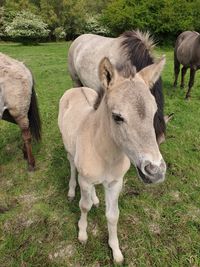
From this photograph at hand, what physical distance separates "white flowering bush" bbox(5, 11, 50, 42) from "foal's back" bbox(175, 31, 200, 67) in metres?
17.2

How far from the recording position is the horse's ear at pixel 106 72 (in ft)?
5.49

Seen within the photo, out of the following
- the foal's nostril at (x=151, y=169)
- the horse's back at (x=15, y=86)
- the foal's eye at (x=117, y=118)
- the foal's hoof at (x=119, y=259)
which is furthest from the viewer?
the horse's back at (x=15, y=86)

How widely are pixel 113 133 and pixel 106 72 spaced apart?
0.40 meters

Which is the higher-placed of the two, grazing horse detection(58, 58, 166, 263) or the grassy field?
grazing horse detection(58, 58, 166, 263)

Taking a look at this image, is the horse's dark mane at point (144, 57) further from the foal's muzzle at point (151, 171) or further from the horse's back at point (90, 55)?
the foal's muzzle at point (151, 171)

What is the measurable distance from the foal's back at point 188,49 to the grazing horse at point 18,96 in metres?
4.49

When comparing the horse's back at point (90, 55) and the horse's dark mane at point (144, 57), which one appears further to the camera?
the horse's back at point (90, 55)

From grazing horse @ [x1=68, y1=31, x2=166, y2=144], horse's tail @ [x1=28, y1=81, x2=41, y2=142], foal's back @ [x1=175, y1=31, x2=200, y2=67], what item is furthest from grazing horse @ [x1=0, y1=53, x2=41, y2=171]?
foal's back @ [x1=175, y1=31, x2=200, y2=67]

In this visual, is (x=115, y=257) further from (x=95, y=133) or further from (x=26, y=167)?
(x=26, y=167)

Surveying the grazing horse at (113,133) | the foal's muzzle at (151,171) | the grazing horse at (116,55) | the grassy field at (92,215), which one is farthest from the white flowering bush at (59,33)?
the foal's muzzle at (151,171)

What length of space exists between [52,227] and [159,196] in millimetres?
1253

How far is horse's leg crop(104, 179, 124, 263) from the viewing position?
2.29 m

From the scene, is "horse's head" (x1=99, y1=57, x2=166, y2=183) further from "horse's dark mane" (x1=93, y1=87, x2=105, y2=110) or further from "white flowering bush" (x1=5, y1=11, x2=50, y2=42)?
"white flowering bush" (x1=5, y1=11, x2=50, y2=42)

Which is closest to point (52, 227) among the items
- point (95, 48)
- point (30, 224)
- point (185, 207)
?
point (30, 224)
